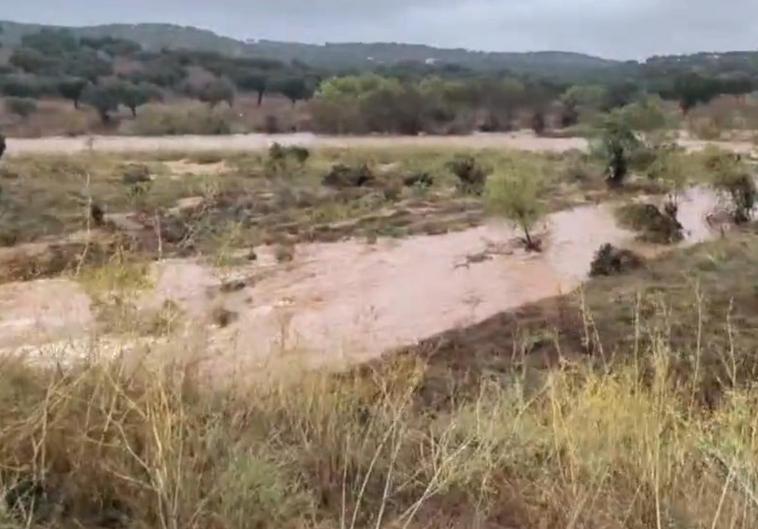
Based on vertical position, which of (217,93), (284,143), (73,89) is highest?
(73,89)

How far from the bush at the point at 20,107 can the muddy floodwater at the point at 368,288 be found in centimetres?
3647

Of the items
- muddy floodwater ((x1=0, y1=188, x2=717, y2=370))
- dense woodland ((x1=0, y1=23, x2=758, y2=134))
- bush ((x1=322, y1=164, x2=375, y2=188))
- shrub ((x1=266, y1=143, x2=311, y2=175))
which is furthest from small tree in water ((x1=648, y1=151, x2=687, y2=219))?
shrub ((x1=266, y1=143, x2=311, y2=175))

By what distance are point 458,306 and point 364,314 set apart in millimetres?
1874

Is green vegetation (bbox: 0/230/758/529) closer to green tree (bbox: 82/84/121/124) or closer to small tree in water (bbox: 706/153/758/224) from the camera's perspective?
small tree in water (bbox: 706/153/758/224)

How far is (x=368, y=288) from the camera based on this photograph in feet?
61.6

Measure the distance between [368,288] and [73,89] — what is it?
47.7 meters

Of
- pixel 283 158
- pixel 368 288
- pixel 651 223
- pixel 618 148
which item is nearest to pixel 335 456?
pixel 368 288

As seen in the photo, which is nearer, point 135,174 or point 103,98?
point 135,174

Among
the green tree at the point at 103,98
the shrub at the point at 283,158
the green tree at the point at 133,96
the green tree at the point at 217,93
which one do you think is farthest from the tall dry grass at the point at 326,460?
the green tree at the point at 217,93

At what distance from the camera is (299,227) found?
2512cm

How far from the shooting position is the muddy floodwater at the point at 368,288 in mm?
8742

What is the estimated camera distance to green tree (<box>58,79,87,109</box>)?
204 feet

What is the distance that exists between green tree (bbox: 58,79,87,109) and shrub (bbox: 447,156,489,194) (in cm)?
3322

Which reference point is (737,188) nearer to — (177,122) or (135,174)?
(135,174)
